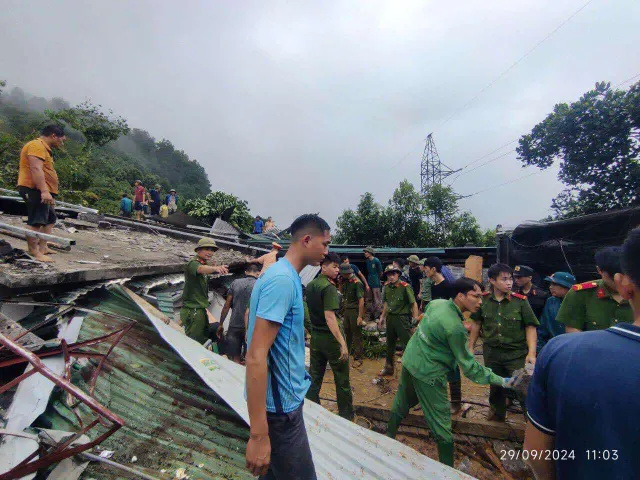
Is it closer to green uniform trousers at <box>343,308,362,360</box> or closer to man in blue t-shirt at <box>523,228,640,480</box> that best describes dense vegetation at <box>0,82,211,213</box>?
green uniform trousers at <box>343,308,362,360</box>

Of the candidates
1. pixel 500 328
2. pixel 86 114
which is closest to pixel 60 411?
pixel 500 328

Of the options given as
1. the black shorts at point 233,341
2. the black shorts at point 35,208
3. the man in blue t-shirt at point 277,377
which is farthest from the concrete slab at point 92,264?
the man in blue t-shirt at point 277,377

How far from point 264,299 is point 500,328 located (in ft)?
10.8

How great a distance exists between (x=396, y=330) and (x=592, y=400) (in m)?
4.69

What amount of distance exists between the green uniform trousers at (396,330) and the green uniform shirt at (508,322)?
1697mm

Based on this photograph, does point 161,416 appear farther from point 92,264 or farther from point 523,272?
point 523,272

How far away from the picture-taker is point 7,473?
1.65 metres

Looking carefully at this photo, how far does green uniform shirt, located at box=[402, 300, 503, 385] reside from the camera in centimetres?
270

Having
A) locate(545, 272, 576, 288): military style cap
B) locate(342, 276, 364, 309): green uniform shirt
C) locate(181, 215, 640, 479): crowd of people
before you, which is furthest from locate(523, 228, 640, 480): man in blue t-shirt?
locate(342, 276, 364, 309): green uniform shirt

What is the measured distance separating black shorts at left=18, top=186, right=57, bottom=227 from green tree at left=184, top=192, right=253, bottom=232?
1360 cm

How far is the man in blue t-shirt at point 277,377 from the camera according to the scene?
4.99 ft

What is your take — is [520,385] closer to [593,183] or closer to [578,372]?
[578,372]

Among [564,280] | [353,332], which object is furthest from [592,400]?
[353,332]

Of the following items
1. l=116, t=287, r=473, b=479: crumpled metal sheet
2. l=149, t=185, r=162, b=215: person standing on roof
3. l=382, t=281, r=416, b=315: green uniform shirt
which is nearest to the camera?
l=116, t=287, r=473, b=479: crumpled metal sheet
